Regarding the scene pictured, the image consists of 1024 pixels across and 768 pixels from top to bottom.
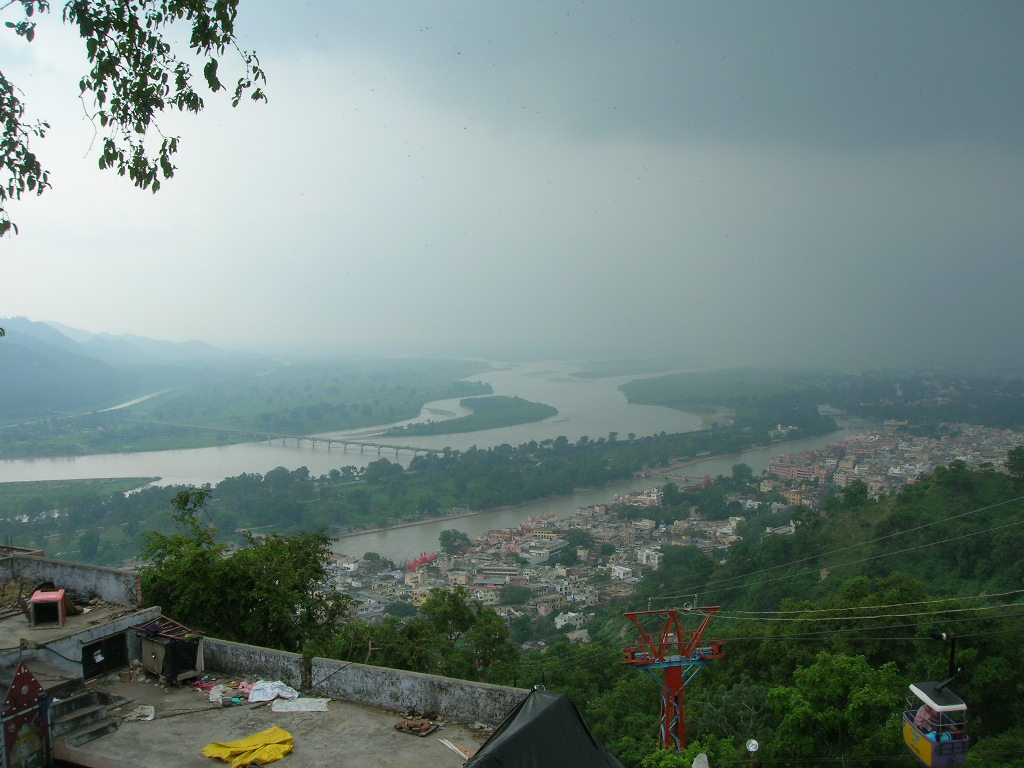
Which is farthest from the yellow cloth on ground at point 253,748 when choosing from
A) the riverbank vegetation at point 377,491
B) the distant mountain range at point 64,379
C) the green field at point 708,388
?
the green field at point 708,388

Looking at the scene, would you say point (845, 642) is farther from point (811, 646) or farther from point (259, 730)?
point (259, 730)

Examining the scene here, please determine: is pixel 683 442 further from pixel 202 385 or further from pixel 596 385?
pixel 202 385

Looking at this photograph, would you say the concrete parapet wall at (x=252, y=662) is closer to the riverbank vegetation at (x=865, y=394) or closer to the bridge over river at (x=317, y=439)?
the bridge over river at (x=317, y=439)

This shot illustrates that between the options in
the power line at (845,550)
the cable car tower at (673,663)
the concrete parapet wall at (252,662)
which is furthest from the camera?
the power line at (845,550)

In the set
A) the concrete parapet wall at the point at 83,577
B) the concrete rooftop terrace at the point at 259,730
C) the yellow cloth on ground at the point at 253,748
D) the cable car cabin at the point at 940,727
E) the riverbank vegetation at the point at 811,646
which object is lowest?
the riverbank vegetation at the point at 811,646

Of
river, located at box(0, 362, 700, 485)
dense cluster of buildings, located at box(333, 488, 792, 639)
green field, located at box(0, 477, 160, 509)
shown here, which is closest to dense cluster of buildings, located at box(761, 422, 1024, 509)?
dense cluster of buildings, located at box(333, 488, 792, 639)

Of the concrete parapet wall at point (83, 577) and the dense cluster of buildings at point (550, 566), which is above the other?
the concrete parapet wall at point (83, 577)
